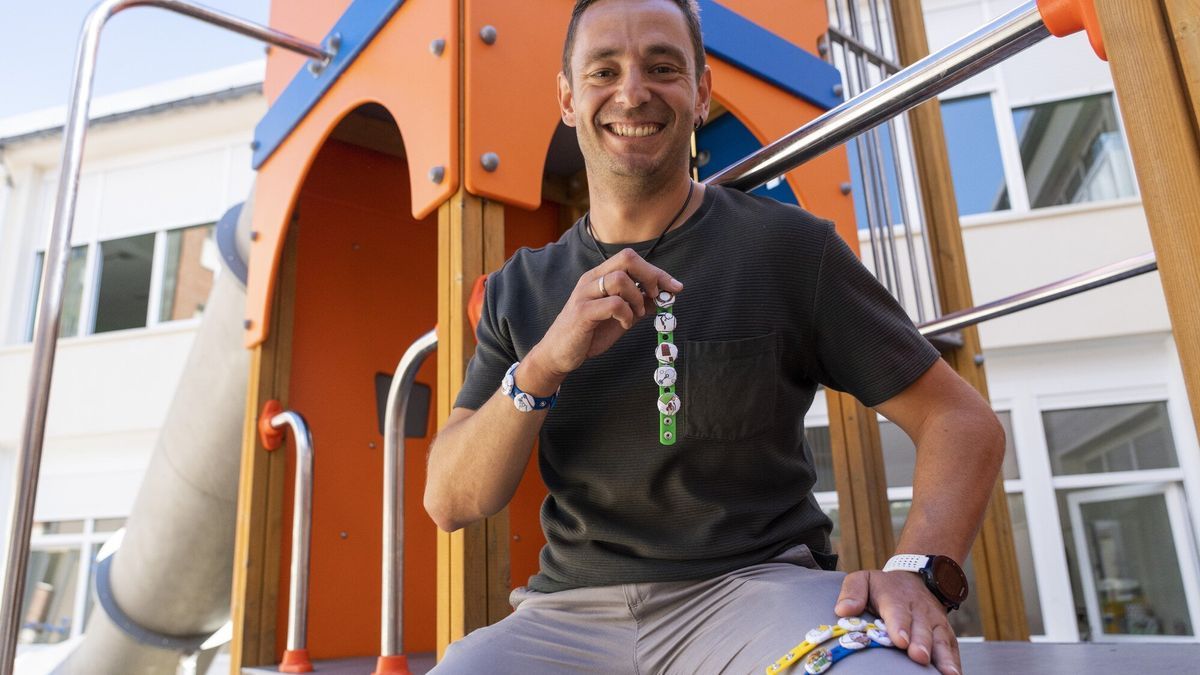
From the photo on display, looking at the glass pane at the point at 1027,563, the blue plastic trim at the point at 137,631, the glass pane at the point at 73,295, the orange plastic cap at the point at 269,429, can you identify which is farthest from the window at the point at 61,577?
the glass pane at the point at 1027,563

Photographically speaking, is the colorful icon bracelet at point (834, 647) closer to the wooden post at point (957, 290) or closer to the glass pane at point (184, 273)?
the wooden post at point (957, 290)

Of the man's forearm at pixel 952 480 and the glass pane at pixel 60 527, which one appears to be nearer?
the man's forearm at pixel 952 480

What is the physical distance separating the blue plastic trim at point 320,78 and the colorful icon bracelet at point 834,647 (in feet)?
4.74

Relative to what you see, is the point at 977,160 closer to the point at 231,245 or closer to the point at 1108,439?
the point at 1108,439

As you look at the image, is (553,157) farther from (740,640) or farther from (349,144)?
(740,640)

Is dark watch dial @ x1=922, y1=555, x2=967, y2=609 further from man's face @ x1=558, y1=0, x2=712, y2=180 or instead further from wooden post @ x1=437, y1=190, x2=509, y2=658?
wooden post @ x1=437, y1=190, x2=509, y2=658

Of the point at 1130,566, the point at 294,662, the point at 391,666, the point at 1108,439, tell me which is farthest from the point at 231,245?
the point at 1130,566

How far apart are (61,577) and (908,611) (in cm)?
1001

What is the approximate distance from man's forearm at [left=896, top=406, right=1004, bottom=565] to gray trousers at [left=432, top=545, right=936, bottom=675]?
86mm

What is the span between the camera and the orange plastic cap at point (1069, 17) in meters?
0.55

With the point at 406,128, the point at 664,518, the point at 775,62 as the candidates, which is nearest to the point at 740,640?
the point at 664,518

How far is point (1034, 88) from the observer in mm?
6957

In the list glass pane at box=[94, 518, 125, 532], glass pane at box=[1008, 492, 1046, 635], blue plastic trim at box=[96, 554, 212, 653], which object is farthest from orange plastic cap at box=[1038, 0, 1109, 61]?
glass pane at box=[94, 518, 125, 532]

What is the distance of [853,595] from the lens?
66 cm
